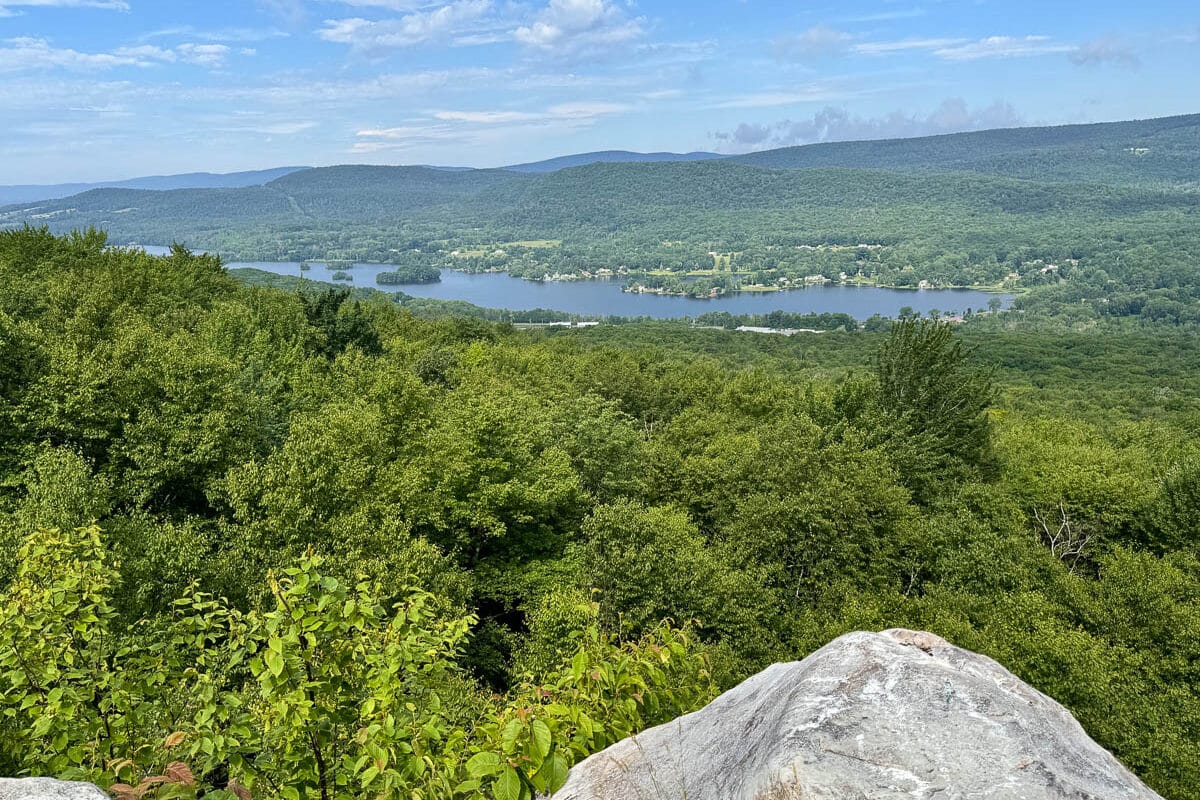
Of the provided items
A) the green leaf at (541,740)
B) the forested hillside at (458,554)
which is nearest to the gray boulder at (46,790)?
the forested hillside at (458,554)

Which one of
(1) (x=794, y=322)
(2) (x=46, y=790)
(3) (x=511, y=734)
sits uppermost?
(3) (x=511, y=734)

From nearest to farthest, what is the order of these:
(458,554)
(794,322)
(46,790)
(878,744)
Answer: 1. (46,790)
2. (878,744)
3. (458,554)
4. (794,322)

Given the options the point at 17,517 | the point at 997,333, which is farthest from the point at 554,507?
the point at 997,333

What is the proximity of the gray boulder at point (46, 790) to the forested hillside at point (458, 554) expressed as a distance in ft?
0.89

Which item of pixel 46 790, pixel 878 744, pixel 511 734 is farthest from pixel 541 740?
pixel 46 790

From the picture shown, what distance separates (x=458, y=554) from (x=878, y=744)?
2147 cm

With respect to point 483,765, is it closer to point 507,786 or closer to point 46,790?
point 507,786

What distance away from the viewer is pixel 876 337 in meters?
156

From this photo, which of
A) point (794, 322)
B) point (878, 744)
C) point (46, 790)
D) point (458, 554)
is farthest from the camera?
point (794, 322)

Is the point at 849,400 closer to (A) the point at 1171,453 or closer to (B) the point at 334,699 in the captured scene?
(A) the point at 1171,453

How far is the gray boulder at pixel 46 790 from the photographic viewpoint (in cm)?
309

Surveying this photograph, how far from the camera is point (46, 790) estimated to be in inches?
124

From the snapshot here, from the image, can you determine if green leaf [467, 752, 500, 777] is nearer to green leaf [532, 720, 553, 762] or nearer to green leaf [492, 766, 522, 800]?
green leaf [492, 766, 522, 800]

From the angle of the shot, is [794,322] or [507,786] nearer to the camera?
[507,786]
